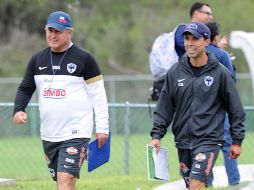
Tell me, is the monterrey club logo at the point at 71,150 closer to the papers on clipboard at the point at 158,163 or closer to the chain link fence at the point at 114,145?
the papers on clipboard at the point at 158,163

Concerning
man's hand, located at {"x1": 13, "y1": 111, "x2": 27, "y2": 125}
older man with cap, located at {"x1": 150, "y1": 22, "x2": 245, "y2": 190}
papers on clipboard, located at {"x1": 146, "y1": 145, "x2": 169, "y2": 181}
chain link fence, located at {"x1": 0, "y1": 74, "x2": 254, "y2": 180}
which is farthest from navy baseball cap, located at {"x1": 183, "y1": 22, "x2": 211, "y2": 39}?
chain link fence, located at {"x1": 0, "y1": 74, "x2": 254, "y2": 180}

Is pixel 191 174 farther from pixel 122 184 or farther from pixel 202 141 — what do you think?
pixel 122 184

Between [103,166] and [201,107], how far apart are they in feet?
23.1

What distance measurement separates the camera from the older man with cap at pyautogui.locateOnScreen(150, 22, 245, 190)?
820cm

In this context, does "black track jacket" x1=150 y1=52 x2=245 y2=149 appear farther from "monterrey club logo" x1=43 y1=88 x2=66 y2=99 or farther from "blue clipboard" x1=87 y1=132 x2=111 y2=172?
"monterrey club logo" x1=43 y1=88 x2=66 y2=99

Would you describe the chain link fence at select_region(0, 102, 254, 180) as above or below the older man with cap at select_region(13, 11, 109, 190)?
below

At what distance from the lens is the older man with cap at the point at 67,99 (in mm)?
8430

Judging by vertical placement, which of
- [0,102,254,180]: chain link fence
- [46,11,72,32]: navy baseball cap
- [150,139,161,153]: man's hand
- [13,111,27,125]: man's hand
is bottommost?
[0,102,254,180]: chain link fence

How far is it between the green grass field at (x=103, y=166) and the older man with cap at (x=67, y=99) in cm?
249

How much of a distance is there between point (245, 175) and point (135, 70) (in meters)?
28.4

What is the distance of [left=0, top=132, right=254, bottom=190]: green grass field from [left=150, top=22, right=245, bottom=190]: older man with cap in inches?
104

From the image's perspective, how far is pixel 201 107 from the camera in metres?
8.23

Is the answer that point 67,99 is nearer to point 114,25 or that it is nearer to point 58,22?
point 58,22

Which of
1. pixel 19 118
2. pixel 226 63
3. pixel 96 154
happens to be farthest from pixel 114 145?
pixel 19 118
